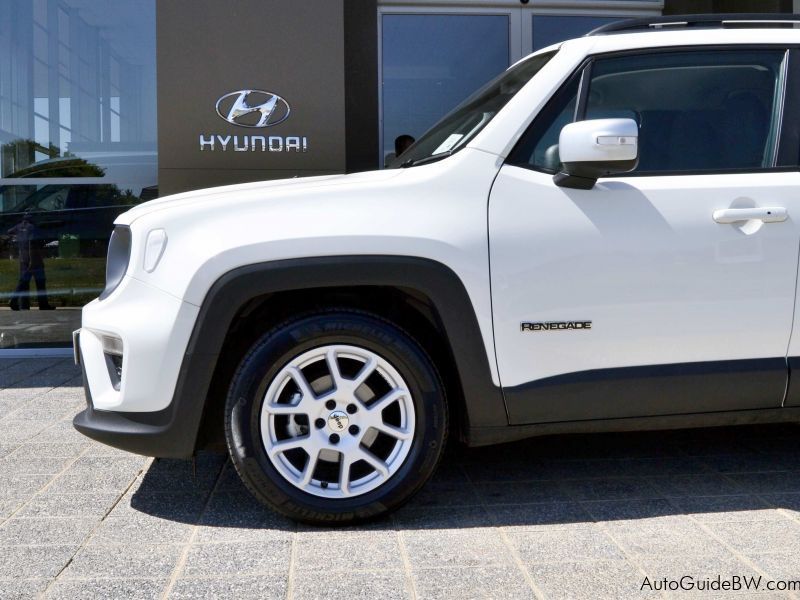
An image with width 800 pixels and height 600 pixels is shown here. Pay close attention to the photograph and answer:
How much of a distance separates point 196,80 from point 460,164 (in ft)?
13.6

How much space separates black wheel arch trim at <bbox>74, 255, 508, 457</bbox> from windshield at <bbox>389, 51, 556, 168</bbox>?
60 centimetres

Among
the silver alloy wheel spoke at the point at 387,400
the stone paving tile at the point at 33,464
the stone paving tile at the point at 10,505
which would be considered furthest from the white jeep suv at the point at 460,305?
the stone paving tile at the point at 33,464

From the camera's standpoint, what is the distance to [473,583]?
2662mm

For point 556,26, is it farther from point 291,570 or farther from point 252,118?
point 291,570

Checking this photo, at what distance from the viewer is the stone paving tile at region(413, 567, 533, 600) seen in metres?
2.58

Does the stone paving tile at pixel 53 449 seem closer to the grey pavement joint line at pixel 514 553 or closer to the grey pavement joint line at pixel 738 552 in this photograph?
the grey pavement joint line at pixel 514 553

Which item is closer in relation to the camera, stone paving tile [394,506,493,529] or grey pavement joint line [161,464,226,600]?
grey pavement joint line [161,464,226,600]

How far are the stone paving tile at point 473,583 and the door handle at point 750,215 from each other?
1488 millimetres

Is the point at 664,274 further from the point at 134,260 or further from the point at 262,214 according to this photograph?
the point at 134,260

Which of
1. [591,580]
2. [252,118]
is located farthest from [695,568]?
[252,118]

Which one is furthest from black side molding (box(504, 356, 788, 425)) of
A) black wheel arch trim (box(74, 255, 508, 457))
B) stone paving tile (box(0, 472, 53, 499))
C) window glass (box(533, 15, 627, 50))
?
window glass (box(533, 15, 627, 50))

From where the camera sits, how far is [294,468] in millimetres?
3129

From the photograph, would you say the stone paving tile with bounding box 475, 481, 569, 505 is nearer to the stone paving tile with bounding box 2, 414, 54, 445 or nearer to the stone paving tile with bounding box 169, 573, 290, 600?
the stone paving tile with bounding box 169, 573, 290, 600

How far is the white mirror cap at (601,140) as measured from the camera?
9.83 feet
